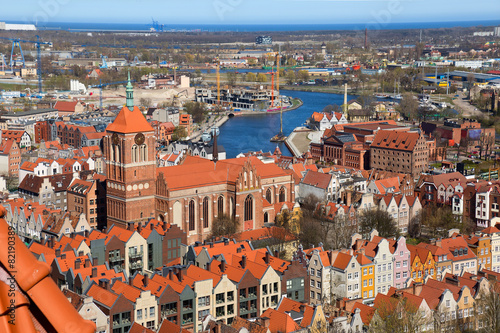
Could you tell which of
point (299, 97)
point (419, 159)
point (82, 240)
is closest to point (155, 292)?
point (82, 240)

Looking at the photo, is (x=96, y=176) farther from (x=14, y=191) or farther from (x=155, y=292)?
(x=155, y=292)

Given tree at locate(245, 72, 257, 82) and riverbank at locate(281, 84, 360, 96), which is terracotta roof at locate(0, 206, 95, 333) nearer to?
riverbank at locate(281, 84, 360, 96)

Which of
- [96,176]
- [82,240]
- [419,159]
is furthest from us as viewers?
[419,159]

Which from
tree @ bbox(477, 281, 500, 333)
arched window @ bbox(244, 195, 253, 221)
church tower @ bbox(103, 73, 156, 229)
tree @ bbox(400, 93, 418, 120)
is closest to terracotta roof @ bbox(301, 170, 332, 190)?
arched window @ bbox(244, 195, 253, 221)

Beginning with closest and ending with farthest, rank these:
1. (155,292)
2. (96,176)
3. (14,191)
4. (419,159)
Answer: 1. (155,292)
2. (96,176)
3. (14,191)
4. (419,159)

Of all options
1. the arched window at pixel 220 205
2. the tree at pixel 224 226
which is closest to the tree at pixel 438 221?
the tree at pixel 224 226

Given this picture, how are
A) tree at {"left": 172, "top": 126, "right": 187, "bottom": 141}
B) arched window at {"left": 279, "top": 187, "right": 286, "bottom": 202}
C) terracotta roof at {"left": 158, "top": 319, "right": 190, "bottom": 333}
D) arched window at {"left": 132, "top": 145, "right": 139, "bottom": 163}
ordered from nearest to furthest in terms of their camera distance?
1. terracotta roof at {"left": 158, "top": 319, "right": 190, "bottom": 333}
2. arched window at {"left": 132, "top": 145, "right": 139, "bottom": 163}
3. arched window at {"left": 279, "top": 187, "right": 286, "bottom": 202}
4. tree at {"left": 172, "top": 126, "right": 187, "bottom": 141}

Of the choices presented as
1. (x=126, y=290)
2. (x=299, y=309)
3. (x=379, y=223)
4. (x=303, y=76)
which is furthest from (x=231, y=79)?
(x=299, y=309)

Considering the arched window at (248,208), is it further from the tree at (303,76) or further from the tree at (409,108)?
the tree at (303,76)
